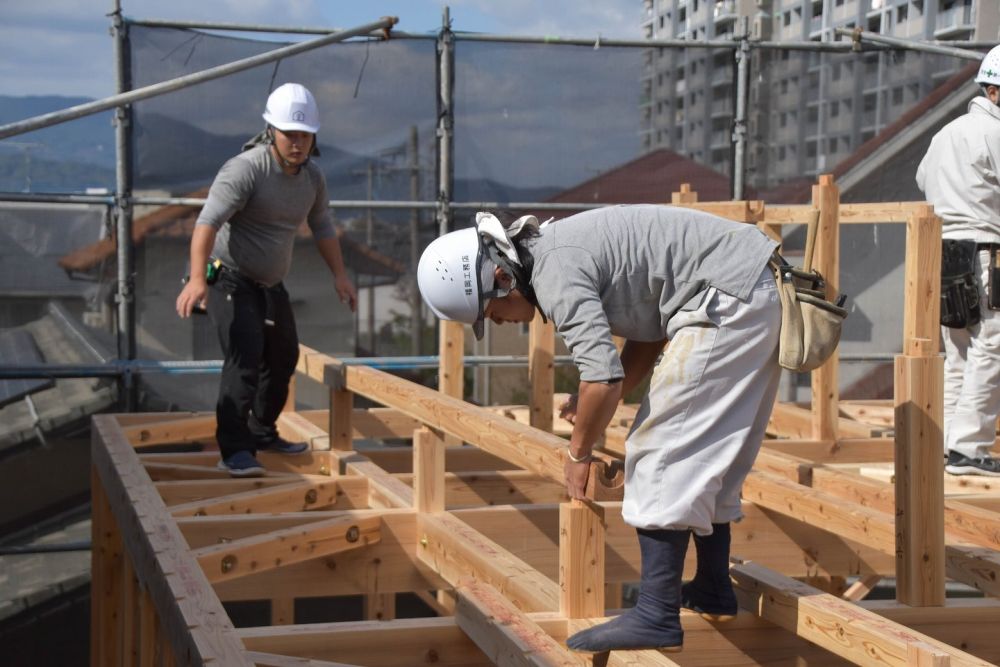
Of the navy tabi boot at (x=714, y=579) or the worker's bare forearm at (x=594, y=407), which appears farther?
the navy tabi boot at (x=714, y=579)

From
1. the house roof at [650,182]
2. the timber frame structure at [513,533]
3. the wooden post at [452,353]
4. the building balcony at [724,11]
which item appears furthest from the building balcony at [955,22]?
the wooden post at [452,353]

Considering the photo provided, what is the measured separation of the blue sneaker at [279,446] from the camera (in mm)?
5863

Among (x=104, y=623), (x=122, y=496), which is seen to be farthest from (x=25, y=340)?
(x=122, y=496)

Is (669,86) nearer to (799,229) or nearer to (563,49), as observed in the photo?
(563,49)

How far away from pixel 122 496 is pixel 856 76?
5734mm

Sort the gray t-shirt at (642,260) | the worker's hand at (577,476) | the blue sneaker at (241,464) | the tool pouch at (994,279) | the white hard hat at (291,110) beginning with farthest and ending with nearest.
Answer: the blue sneaker at (241,464)
the tool pouch at (994,279)
the white hard hat at (291,110)
the worker's hand at (577,476)
the gray t-shirt at (642,260)

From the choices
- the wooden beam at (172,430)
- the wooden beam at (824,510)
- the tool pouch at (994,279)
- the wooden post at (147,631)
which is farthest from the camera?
the wooden beam at (172,430)

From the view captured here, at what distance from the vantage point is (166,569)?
370cm

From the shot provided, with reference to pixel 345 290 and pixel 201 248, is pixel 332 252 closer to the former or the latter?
pixel 345 290

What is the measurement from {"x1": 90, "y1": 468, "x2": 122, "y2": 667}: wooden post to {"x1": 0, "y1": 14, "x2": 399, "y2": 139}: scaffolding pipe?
64.3 inches

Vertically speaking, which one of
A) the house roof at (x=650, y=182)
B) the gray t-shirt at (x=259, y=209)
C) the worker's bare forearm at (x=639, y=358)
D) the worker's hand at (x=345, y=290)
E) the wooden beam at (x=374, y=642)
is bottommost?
the wooden beam at (x=374, y=642)

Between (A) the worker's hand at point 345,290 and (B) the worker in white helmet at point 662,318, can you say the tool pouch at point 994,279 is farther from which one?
(A) the worker's hand at point 345,290

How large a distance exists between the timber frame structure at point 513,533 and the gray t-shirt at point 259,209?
62 centimetres

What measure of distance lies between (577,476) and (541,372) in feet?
8.68
